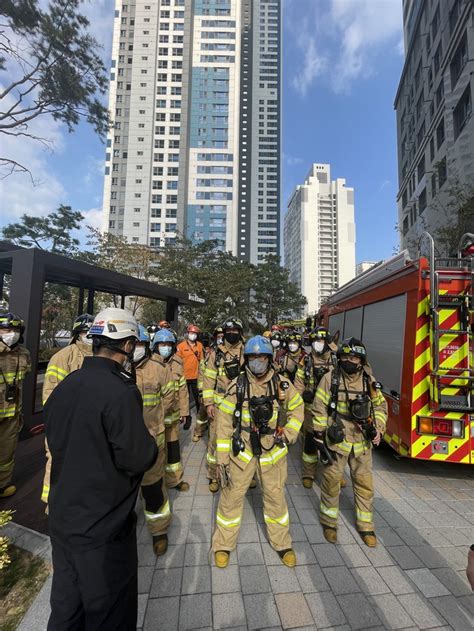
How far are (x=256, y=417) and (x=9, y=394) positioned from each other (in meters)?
3.07

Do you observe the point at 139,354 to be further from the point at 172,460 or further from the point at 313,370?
the point at 313,370

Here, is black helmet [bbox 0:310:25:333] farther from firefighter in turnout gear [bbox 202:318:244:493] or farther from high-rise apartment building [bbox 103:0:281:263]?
high-rise apartment building [bbox 103:0:281:263]

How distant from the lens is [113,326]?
179 cm

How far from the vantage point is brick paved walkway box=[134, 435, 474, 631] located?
217 centimetres

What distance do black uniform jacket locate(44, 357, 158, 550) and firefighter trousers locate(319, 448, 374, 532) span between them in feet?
7.34

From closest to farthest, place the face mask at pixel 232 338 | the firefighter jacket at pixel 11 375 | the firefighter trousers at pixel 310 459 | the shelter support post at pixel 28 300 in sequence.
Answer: the firefighter jacket at pixel 11 375 < the firefighter trousers at pixel 310 459 < the shelter support post at pixel 28 300 < the face mask at pixel 232 338

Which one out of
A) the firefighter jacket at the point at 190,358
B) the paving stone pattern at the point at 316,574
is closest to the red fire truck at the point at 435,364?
the paving stone pattern at the point at 316,574

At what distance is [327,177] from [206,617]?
131m

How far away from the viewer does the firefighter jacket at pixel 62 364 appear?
10.2 ft

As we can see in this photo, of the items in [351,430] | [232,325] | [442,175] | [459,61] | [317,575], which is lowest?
[317,575]

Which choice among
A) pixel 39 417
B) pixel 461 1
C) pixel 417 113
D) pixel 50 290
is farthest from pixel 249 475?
pixel 417 113

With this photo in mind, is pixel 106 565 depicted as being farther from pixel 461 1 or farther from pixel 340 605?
pixel 461 1

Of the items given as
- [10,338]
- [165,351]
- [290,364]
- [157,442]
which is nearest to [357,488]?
[157,442]

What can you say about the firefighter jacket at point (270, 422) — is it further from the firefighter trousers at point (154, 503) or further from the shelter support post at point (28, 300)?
the shelter support post at point (28, 300)
